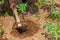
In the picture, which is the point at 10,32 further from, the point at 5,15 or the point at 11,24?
the point at 5,15

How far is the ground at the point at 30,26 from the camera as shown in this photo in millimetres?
3490

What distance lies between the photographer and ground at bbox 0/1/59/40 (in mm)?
3490

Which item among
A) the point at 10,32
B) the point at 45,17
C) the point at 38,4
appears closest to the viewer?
the point at 10,32

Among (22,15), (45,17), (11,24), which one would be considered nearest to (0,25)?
(11,24)

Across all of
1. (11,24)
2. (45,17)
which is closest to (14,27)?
(11,24)

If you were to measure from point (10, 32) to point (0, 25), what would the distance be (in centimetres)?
29

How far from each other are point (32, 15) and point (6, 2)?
59cm

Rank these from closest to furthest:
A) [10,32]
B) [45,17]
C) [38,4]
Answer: [10,32] → [45,17] → [38,4]

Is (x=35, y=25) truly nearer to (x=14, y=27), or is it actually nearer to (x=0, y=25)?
(x=14, y=27)

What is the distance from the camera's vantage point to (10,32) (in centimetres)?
363

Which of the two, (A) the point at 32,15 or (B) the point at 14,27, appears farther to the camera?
(A) the point at 32,15

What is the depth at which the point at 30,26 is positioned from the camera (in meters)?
3.68

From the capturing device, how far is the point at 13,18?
3912 mm

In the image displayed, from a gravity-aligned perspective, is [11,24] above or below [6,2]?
below
